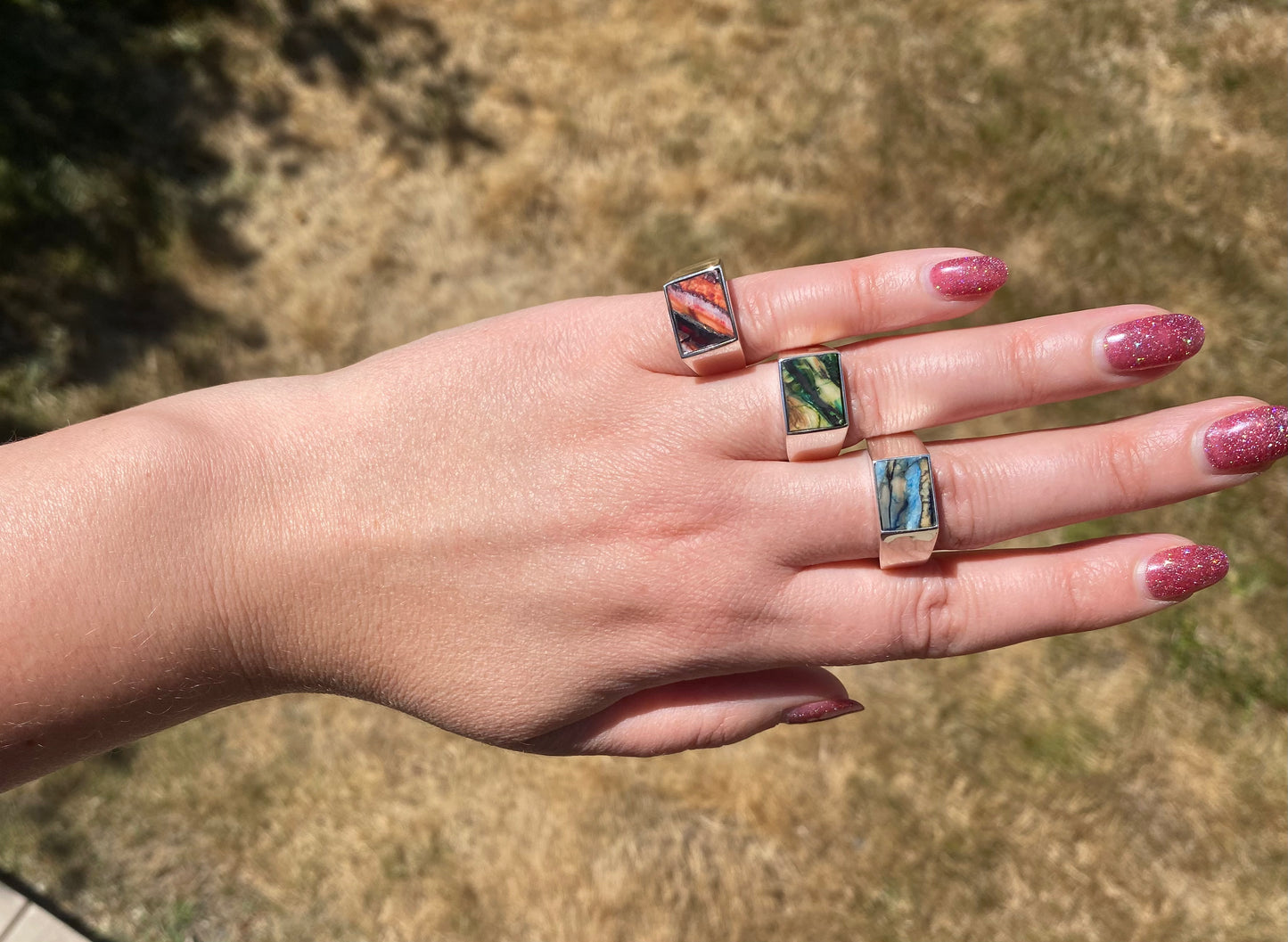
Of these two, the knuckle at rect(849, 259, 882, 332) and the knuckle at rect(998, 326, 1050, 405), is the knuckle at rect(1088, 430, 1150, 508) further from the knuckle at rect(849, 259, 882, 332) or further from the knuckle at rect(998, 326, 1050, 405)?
the knuckle at rect(849, 259, 882, 332)

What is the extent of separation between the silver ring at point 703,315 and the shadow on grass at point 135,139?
8.68 ft

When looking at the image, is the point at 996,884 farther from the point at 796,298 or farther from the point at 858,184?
the point at 858,184

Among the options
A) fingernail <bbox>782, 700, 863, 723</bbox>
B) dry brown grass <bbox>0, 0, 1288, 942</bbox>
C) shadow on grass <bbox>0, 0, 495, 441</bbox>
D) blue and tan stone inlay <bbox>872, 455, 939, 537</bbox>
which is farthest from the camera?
shadow on grass <bbox>0, 0, 495, 441</bbox>

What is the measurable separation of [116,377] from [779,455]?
327 centimetres

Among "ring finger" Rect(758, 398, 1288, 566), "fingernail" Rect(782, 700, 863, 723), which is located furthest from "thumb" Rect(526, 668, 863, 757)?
"ring finger" Rect(758, 398, 1288, 566)

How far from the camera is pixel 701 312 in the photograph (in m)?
1.80

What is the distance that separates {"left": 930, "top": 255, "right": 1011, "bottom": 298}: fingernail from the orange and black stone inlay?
0.49 m

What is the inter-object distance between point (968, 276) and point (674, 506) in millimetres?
821

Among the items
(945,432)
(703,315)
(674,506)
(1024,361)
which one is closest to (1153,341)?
(1024,361)

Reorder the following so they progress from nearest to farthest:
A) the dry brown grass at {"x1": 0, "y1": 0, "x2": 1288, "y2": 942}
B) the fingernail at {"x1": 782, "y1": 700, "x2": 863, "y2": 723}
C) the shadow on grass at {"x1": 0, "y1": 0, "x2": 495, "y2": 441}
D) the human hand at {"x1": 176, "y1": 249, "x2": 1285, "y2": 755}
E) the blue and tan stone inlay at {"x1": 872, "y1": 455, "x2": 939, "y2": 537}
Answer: the blue and tan stone inlay at {"x1": 872, "y1": 455, "x2": 939, "y2": 537} < the human hand at {"x1": 176, "y1": 249, "x2": 1285, "y2": 755} < the fingernail at {"x1": 782, "y1": 700, "x2": 863, "y2": 723} < the dry brown grass at {"x1": 0, "y1": 0, "x2": 1288, "y2": 942} < the shadow on grass at {"x1": 0, "y1": 0, "x2": 495, "y2": 441}

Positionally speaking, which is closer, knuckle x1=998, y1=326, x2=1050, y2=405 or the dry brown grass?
knuckle x1=998, y1=326, x2=1050, y2=405

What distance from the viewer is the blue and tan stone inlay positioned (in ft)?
5.82

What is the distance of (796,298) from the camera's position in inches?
75.1

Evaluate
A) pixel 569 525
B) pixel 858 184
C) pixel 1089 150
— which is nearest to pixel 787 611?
pixel 569 525
